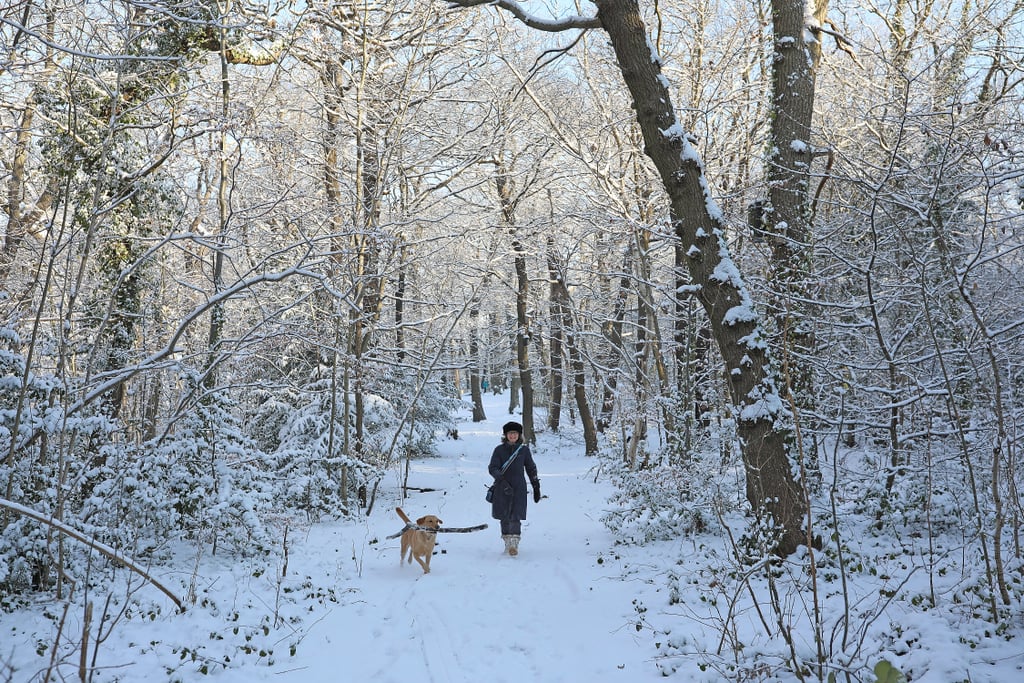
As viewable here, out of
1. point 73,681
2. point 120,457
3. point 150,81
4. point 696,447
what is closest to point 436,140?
point 150,81

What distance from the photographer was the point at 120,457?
20.7 feet

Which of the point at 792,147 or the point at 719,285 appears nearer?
the point at 719,285

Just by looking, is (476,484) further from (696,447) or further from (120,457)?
(120,457)

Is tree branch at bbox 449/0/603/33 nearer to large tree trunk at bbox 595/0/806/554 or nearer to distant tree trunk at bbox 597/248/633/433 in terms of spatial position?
large tree trunk at bbox 595/0/806/554

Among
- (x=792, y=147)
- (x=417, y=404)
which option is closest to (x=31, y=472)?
(x=792, y=147)

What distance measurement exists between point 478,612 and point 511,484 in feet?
8.68

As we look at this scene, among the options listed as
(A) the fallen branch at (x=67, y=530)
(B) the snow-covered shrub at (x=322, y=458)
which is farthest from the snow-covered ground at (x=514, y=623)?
(B) the snow-covered shrub at (x=322, y=458)

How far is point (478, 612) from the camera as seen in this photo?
6.14 m

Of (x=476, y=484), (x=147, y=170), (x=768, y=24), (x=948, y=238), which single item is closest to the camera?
(x=948, y=238)

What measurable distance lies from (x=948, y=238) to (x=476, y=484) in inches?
442

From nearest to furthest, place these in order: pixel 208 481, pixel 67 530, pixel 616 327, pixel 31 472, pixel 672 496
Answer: pixel 67 530 → pixel 31 472 → pixel 208 481 → pixel 672 496 → pixel 616 327

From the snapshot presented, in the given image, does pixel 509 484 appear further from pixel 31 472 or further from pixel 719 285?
pixel 31 472

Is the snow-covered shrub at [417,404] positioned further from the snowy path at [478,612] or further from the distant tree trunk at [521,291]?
the snowy path at [478,612]

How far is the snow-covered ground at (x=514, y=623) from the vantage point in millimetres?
4336
